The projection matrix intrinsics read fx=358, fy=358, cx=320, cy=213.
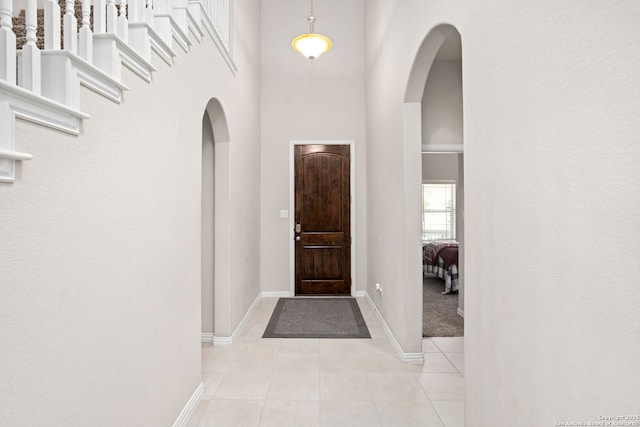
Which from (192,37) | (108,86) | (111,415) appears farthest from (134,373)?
(192,37)

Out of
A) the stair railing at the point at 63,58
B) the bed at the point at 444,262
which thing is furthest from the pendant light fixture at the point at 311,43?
the bed at the point at 444,262

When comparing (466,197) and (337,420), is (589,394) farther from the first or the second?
(337,420)

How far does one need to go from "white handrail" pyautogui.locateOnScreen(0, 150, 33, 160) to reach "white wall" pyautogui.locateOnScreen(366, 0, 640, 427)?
1.41 metres

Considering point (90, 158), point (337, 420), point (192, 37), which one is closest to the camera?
point (90, 158)

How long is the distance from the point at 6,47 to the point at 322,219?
4.25 meters

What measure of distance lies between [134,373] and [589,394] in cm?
158

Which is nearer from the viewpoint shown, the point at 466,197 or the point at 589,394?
the point at 589,394

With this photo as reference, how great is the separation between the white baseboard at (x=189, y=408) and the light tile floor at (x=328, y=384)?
0.04 m

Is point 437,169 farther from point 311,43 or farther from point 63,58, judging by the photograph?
point 63,58

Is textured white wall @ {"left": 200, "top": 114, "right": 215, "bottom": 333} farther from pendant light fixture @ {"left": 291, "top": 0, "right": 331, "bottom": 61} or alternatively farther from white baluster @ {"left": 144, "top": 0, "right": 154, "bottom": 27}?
white baluster @ {"left": 144, "top": 0, "right": 154, "bottom": 27}

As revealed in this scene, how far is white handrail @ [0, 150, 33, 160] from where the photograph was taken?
32.9 inches

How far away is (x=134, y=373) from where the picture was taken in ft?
4.87

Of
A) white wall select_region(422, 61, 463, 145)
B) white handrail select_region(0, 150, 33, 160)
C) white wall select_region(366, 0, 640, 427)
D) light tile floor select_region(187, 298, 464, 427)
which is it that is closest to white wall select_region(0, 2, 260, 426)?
white handrail select_region(0, 150, 33, 160)

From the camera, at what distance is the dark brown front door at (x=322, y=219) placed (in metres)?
5.03
